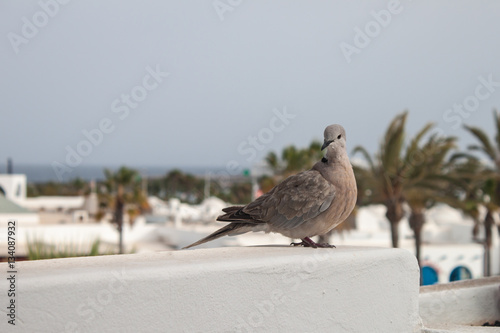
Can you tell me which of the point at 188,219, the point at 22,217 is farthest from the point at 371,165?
the point at 188,219

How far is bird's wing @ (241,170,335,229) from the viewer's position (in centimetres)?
371

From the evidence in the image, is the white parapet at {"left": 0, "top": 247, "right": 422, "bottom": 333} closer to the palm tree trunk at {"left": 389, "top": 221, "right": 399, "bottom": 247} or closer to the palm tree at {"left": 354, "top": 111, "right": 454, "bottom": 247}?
the palm tree at {"left": 354, "top": 111, "right": 454, "bottom": 247}

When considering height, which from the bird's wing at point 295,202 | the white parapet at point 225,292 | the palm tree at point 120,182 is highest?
the palm tree at point 120,182

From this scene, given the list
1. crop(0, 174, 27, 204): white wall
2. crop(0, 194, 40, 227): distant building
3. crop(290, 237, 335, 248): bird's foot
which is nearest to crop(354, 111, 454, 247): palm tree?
crop(0, 194, 40, 227): distant building

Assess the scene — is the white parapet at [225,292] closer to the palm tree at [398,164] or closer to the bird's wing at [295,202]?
the bird's wing at [295,202]

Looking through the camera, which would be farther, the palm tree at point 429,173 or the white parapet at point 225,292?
the palm tree at point 429,173

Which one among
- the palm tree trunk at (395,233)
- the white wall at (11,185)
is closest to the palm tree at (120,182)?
the white wall at (11,185)

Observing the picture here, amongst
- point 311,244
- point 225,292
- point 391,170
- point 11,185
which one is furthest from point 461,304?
point 11,185

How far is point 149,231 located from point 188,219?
798cm

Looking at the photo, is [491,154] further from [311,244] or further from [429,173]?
[311,244]

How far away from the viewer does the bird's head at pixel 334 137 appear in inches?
142

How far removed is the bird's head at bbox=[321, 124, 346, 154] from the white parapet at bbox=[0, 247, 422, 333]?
654 millimetres

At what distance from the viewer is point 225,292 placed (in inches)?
126

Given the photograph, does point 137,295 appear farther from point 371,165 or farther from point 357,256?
point 371,165
